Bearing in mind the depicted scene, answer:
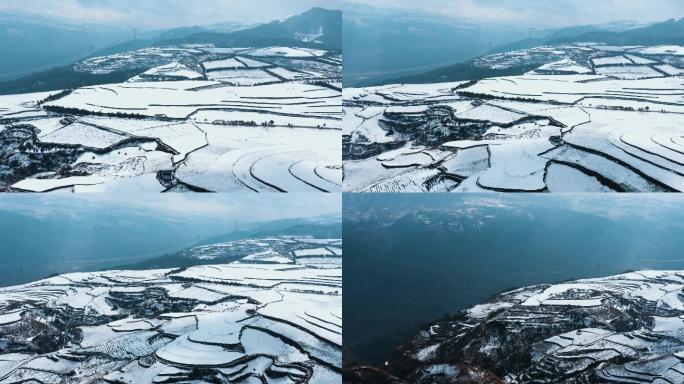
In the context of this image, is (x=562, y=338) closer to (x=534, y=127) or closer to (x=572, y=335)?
(x=572, y=335)

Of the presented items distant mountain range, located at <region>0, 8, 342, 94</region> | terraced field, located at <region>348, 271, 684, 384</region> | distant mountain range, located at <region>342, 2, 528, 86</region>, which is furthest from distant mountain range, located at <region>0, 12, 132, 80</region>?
terraced field, located at <region>348, 271, 684, 384</region>

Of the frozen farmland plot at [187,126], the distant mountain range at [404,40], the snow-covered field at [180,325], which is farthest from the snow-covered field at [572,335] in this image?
the distant mountain range at [404,40]

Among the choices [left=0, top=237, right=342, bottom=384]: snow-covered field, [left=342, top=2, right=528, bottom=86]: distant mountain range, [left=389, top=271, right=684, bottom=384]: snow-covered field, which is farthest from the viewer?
[left=342, top=2, right=528, bottom=86]: distant mountain range

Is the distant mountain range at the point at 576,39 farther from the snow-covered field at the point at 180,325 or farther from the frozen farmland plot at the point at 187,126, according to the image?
the snow-covered field at the point at 180,325

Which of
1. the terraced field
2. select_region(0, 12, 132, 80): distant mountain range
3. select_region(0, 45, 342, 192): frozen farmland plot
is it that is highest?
select_region(0, 12, 132, 80): distant mountain range

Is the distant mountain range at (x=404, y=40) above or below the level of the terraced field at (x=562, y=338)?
above

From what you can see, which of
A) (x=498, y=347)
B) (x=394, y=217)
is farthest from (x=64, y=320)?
(x=498, y=347)

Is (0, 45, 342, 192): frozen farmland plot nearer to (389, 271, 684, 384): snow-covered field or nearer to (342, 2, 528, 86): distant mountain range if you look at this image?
(342, 2, 528, 86): distant mountain range
